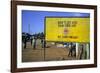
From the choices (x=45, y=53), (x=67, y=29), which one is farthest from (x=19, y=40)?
(x=67, y=29)

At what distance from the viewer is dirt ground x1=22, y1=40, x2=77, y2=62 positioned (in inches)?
72.5

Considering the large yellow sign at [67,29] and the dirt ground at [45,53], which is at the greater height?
the large yellow sign at [67,29]

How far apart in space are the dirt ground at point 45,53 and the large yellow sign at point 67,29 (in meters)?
0.09

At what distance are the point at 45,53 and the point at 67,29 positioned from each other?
0.32m

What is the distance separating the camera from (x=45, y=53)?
1892 millimetres

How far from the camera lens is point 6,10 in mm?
1782

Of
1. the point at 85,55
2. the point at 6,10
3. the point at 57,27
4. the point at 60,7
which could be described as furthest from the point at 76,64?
the point at 6,10

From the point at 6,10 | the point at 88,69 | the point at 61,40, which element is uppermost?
the point at 6,10

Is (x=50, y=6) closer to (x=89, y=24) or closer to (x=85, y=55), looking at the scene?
(x=89, y=24)

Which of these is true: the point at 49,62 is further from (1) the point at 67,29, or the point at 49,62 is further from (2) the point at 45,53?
(1) the point at 67,29

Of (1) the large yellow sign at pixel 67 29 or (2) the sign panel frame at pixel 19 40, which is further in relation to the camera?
(1) the large yellow sign at pixel 67 29

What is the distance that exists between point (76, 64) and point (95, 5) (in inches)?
24.5

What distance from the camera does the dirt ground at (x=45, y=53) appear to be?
→ 1841mm

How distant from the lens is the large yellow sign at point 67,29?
1.90 m
